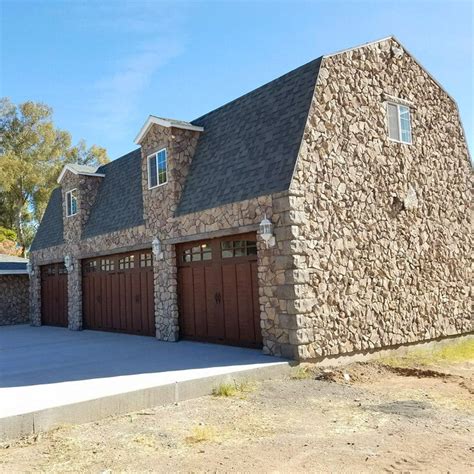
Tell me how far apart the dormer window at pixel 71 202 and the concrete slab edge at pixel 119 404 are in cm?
1277

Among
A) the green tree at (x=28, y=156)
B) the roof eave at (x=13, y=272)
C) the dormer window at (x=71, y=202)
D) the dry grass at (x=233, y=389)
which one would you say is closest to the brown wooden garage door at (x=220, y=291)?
the dry grass at (x=233, y=389)

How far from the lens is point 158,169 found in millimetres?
13859

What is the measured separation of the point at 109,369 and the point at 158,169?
6314 millimetres

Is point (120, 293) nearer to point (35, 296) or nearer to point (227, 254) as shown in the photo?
point (227, 254)

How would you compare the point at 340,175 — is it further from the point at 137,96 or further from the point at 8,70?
the point at 137,96

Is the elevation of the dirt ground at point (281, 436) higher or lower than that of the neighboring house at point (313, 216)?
lower

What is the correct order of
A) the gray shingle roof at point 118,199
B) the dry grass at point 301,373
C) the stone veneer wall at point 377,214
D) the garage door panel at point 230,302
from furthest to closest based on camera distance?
the gray shingle roof at point 118,199, the garage door panel at point 230,302, the stone veneer wall at point 377,214, the dry grass at point 301,373

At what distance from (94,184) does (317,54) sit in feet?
35.8

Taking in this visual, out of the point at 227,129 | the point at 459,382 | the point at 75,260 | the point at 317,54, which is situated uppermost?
the point at 317,54

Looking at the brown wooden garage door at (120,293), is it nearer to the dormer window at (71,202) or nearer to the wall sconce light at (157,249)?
the wall sconce light at (157,249)

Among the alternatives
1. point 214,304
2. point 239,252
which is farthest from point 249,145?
point 214,304

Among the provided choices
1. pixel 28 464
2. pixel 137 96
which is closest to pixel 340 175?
pixel 28 464

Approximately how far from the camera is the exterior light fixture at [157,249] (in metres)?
13.4

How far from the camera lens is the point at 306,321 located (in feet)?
30.9
